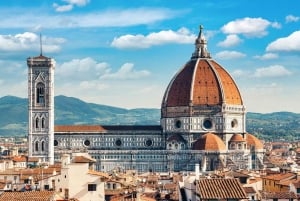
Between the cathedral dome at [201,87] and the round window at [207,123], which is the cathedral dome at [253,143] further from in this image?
the round window at [207,123]

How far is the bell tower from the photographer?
6250 inches

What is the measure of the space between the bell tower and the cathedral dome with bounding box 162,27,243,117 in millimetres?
21394

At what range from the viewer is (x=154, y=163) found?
6334 inches

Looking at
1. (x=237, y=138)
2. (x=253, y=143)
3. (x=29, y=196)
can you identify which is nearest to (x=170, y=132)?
(x=237, y=138)

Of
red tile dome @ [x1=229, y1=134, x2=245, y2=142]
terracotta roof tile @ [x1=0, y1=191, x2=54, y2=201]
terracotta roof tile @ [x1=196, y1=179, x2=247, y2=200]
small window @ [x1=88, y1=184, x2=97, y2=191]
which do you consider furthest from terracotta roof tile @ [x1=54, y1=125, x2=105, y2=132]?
terracotta roof tile @ [x1=196, y1=179, x2=247, y2=200]

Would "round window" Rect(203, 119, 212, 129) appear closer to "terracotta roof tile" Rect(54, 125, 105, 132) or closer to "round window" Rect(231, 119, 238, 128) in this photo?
"round window" Rect(231, 119, 238, 128)

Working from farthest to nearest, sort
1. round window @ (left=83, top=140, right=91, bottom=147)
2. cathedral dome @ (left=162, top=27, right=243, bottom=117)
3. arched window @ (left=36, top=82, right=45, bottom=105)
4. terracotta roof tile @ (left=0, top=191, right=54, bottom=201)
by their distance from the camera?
1. cathedral dome @ (left=162, top=27, right=243, bottom=117)
2. round window @ (left=83, top=140, right=91, bottom=147)
3. arched window @ (left=36, top=82, right=45, bottom=105)
4. terracotta roof tile @ (left=0, top=191, right=54, bottom=201)

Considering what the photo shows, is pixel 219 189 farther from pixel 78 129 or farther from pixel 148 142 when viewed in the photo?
pixel 78 129

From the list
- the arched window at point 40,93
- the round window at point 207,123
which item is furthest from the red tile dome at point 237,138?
the arched window at point 40,93

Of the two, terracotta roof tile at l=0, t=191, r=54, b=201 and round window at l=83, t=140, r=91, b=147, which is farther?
round window at l=83, t=140, r=91, b=147

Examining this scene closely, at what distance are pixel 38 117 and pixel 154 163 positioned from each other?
2162 centimetres

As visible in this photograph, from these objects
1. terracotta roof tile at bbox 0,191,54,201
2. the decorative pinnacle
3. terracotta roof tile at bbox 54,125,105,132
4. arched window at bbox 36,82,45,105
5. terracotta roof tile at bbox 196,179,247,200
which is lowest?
terracotta roof tile at bbox 0,191,54,201

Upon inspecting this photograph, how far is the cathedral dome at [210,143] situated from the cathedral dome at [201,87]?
9150 millimetres

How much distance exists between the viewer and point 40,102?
160625 millimetres
